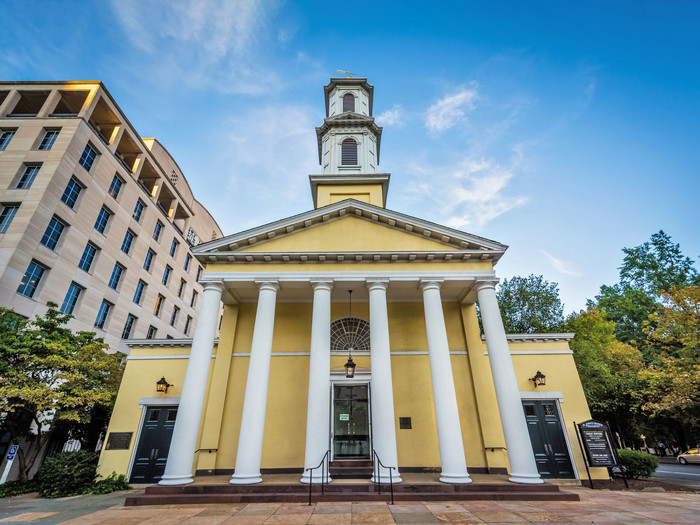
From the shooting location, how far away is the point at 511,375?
1022 centimetres

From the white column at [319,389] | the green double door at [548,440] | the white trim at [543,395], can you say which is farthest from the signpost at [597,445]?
the white column at [319,389]

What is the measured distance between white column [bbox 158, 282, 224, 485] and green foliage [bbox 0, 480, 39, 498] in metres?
5.90

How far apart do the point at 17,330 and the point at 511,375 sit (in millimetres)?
16863

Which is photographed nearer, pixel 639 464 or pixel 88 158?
pixel 639 464

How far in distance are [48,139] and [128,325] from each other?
12.9m

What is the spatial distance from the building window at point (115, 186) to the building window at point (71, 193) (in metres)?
2.67

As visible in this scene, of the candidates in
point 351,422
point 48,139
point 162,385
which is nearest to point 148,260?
point 48,139

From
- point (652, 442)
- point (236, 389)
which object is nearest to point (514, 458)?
point (236, 389)

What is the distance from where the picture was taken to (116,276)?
909 inches

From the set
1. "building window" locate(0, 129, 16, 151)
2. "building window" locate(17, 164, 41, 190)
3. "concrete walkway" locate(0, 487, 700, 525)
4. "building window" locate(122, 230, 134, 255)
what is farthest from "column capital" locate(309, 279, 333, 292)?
"building window" locate(0, 129, 16, 151)

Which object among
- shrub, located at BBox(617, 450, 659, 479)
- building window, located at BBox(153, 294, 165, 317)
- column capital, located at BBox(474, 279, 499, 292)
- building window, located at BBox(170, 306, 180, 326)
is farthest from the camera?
building window, located at BBox(170, 306, 180, 326)

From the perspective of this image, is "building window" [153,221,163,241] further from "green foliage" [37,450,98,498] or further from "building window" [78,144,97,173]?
"green foliage" [37,450,98,498]

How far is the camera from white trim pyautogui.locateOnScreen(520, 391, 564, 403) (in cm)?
1243

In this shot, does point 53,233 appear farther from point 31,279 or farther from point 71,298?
point 71,298
